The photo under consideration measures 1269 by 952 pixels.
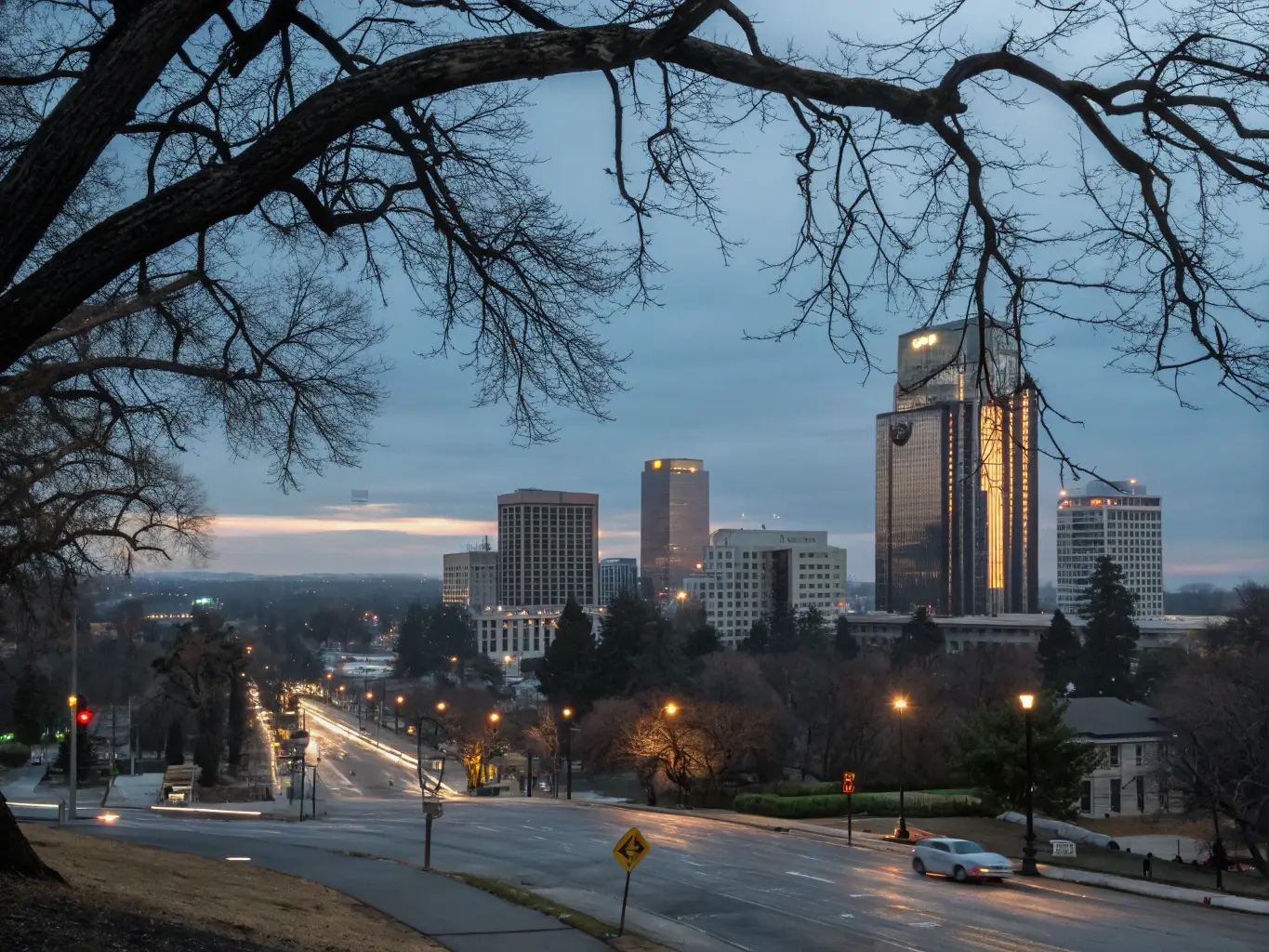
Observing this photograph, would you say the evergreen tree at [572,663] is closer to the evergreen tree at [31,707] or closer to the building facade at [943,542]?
the evergreen tree at [31,707]

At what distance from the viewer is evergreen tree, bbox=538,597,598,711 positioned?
83.1 metres

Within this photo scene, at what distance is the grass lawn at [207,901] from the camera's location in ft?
36.0

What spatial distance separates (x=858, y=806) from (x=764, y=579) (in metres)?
149

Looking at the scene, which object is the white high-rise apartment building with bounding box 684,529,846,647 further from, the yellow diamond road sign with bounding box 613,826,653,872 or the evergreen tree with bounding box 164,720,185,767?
the yellow diamond road sign with bounding box 613,826,653,872

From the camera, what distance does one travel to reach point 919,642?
317 feet

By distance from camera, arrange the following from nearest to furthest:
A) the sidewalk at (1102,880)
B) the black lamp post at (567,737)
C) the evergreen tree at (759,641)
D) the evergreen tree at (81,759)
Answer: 1. the sidewalk at (1102,880)
2. the evergreen tree at (81,759)
3. the black lamp post at (567,737)
4. the evergreen tree at (759,641)

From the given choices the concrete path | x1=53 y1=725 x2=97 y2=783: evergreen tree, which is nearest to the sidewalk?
the concrete path

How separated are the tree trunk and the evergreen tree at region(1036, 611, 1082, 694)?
266 feet

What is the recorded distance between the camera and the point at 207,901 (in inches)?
591

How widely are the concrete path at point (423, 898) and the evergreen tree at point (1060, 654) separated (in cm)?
6889

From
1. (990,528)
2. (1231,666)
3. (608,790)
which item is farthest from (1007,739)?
(990,528)

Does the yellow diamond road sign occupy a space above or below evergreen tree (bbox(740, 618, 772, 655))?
above

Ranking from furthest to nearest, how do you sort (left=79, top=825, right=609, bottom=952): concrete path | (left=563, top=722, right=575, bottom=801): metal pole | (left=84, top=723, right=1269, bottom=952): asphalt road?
(left=563, top=722, right=575, bottom=801): metal pole
(left=84, top=723, right=1269, bottom=952): asphalt road
(left=79, top=825, right=609, bottom=952): concrete path

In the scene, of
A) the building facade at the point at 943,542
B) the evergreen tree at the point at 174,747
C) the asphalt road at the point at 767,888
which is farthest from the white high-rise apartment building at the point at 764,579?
the asphalt road at the point at 767,888
